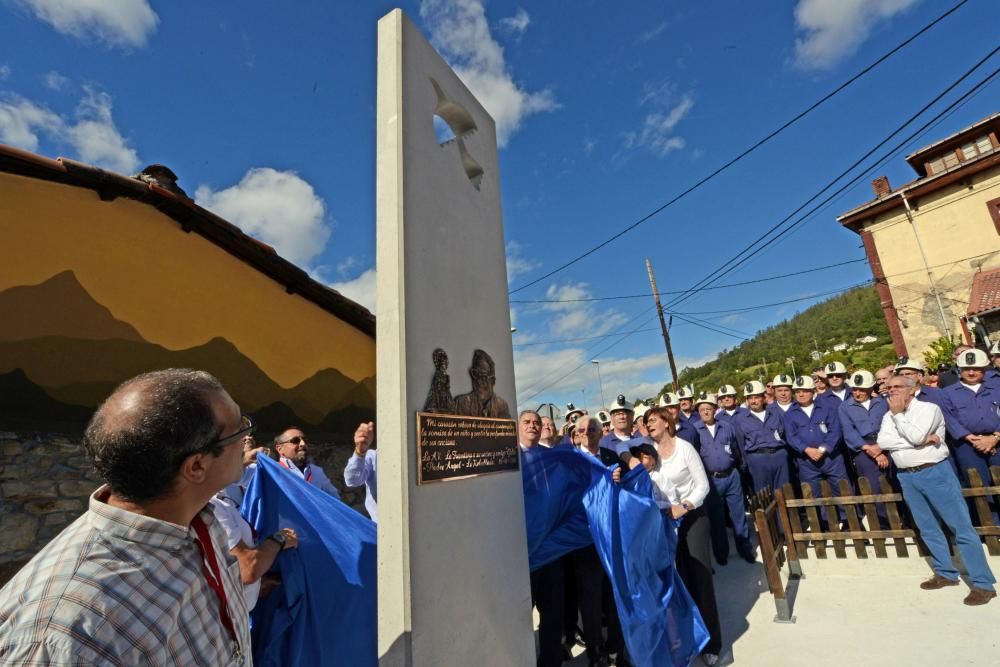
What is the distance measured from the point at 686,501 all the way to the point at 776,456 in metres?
3.53

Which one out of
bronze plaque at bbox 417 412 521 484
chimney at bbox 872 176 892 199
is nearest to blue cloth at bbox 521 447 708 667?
bronze plaque at bbox 417 412 521 484

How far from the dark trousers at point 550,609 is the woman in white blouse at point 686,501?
887mm

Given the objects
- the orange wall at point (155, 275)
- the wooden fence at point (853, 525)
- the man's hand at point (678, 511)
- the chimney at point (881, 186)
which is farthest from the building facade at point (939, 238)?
the orange wall at point (155, 275)

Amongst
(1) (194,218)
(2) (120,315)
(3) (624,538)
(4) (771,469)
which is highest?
(1) (194,218)

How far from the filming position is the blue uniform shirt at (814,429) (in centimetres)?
672

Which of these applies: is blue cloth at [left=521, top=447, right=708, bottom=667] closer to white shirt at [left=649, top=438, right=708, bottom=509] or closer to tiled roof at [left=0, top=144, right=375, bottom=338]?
white shirt at [left=649, top=438, right=708, bottom=509]

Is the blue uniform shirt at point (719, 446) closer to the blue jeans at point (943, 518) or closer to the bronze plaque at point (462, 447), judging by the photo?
the blue jeans at point (943, 518)

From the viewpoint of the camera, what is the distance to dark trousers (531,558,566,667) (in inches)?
147

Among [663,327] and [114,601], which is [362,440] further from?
[663,327]

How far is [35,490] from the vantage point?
4535mm

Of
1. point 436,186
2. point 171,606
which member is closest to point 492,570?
point 171,606

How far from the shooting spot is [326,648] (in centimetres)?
267

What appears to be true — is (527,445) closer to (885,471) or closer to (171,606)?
(171,606)

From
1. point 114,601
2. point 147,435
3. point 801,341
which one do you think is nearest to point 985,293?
point 147,435
